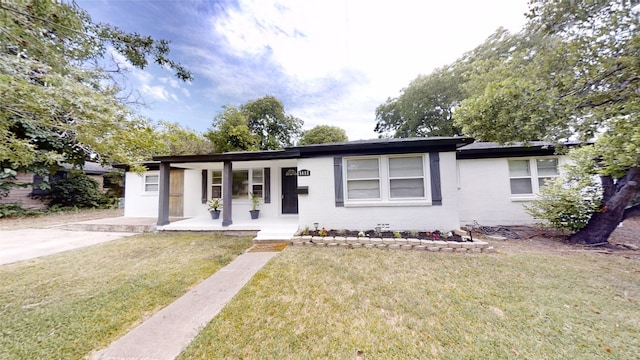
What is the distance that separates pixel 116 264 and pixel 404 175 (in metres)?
7.06

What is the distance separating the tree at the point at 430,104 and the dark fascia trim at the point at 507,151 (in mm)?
9542

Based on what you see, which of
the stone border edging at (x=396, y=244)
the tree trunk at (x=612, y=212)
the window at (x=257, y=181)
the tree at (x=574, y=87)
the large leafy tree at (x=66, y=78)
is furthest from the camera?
the window at (x=257, y=181)

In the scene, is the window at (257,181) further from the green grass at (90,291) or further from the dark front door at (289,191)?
the green grass at (90,291)

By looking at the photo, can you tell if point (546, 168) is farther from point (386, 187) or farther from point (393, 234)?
point (393, 234)

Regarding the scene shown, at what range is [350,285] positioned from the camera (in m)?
3.18

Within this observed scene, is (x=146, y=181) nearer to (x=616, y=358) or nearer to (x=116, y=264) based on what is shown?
(x=116, y=264)

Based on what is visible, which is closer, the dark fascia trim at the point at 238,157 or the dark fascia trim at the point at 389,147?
the dark fascia trim at the point at 389,147

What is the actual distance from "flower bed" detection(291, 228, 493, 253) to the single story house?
1.10 feet

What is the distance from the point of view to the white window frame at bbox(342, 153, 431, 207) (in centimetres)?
579

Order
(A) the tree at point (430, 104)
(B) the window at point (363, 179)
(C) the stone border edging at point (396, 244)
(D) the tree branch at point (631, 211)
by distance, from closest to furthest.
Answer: (C) the stone border edging at point (396, 244) → (D) the tree branch at point (631, 211) → (B) the window at point (363, 179) → (A) the tree at point (430, 104)

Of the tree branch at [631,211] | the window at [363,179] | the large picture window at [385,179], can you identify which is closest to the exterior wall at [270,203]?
the window at [363,179]

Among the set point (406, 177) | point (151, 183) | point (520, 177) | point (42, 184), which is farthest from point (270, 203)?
point (42, 184)

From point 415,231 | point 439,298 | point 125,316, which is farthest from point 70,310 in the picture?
point 415,231

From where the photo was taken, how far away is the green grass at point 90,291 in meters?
2.09
